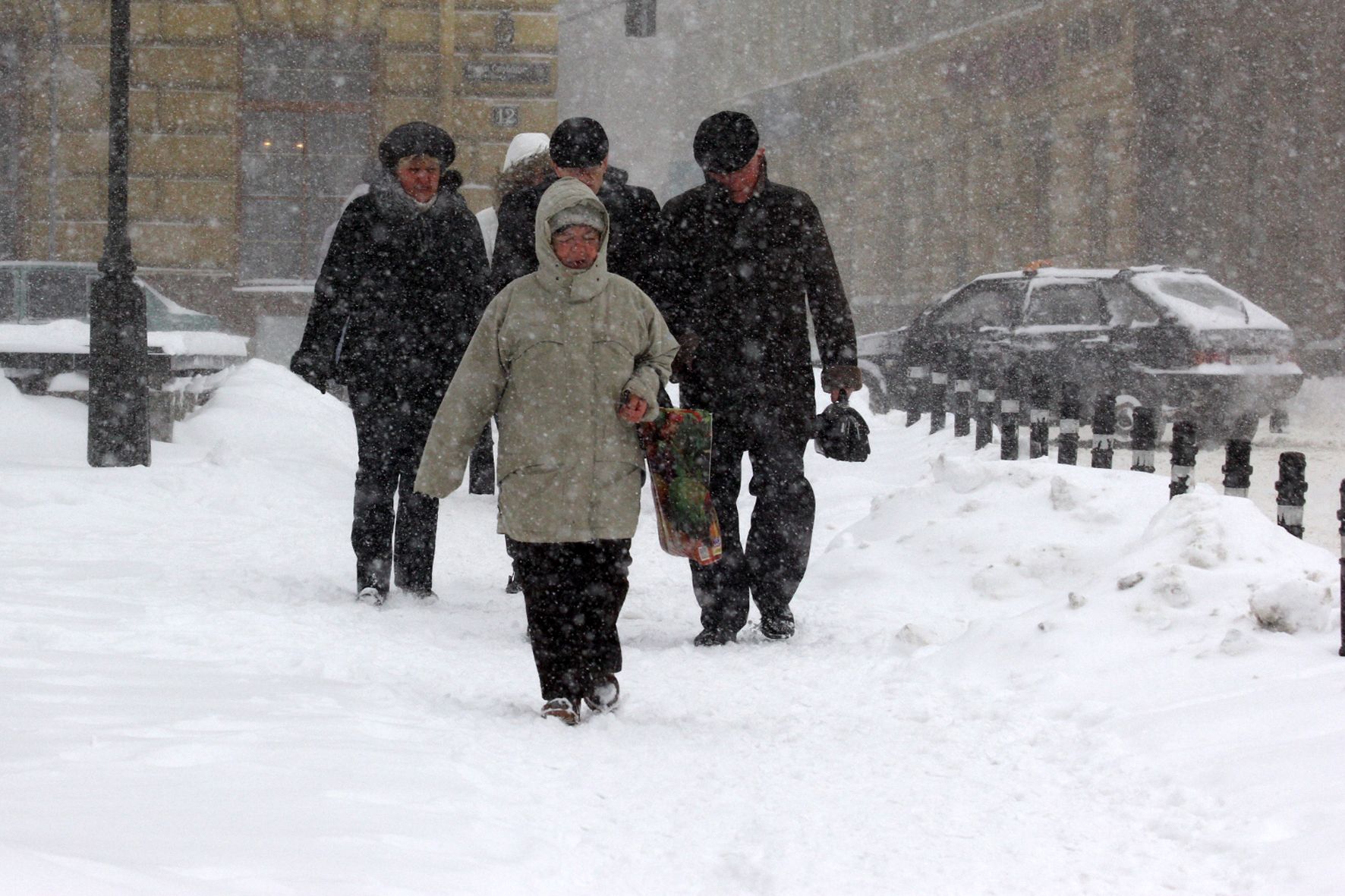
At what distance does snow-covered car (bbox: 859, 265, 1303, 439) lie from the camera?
1371 cm

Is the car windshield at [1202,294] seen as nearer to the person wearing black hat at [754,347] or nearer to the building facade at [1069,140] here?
the person wearing black hat at [754,347]

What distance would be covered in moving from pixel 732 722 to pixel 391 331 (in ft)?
8.51

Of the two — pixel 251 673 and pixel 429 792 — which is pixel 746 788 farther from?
pixel 251 673

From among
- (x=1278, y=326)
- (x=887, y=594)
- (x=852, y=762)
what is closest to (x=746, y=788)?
(x=852, y=762)

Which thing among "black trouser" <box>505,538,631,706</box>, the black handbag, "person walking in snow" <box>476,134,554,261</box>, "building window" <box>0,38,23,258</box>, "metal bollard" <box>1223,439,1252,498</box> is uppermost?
"building window" <box>0,38,23,258</box>

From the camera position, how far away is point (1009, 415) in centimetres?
1171

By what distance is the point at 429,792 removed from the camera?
363 cm

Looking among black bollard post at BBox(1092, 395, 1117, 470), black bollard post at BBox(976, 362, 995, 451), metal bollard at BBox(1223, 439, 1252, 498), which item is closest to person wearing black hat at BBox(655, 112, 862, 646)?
metal bollard at BBox(1223, 439, 1252, 498)

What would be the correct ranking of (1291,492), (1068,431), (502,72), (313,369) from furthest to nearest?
(502,72) → (1068,431) → (1291,492) → (313,369)

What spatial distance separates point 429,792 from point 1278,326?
12.2 m

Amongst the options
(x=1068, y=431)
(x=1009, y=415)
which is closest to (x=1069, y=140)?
(x=1009, y=415)

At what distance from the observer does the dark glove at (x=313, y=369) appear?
6.41 meters

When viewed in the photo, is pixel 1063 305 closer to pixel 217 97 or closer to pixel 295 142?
pixel 295 142

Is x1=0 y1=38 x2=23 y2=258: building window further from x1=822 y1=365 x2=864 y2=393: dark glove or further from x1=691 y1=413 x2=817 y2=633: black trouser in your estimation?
x1=822 y1=365 x2=864 y2=393: dark glove
